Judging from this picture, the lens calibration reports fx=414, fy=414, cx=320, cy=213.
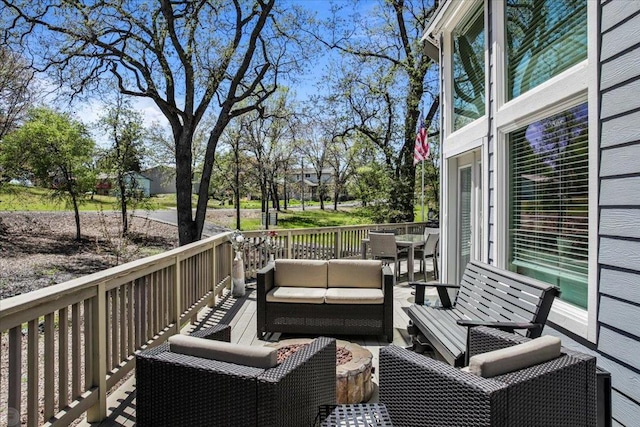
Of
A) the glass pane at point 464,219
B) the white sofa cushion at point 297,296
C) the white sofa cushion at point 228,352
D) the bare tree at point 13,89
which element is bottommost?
the white sofa cushion at point 297,296

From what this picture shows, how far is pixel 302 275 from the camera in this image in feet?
15.3

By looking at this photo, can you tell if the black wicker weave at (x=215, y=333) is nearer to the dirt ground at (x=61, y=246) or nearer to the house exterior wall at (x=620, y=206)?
the house exterior wall at (x=620, y=206)

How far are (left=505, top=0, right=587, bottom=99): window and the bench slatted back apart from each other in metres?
1.55

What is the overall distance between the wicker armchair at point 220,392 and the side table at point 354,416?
80mm

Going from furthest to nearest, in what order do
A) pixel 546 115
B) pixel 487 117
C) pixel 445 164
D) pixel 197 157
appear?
pixel 197 157 < pixel 445 164 < pixel 487 117 < pixel 546 115

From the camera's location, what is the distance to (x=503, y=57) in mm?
3877

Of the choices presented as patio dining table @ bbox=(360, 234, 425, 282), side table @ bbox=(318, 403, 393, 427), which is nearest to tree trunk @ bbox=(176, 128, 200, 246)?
patio dining table @ bbox=(360, 234, 425, 282)

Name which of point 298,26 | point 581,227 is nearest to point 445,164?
point 581,227

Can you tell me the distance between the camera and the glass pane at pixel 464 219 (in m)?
5.32

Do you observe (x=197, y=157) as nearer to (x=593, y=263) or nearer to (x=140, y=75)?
(x=140, y=75)

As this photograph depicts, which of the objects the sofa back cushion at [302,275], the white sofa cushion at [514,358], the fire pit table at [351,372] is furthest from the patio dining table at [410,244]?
the white sofa cushion at [514,358]

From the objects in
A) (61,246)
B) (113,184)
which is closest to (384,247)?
(113,184)

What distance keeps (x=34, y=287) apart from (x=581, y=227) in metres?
10.6

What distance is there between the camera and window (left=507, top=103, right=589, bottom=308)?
279cm
